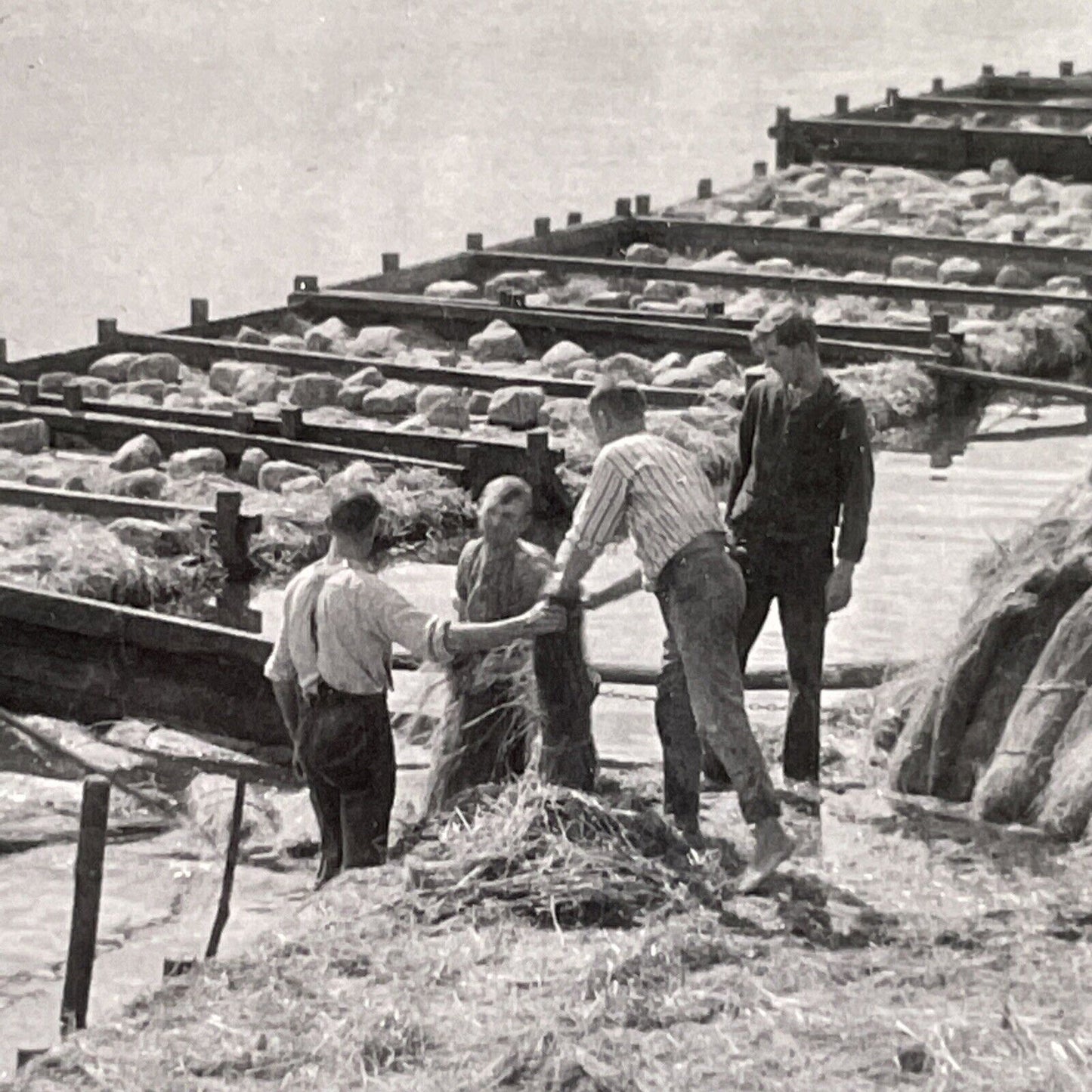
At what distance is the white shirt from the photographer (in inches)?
322

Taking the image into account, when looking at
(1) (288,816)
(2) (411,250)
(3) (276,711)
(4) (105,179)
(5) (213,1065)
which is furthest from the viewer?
(4) (105,179)

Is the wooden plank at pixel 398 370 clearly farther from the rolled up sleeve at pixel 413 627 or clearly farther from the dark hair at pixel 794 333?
the rolled up sleeve at pixel 413 627

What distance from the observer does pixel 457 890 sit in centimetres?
812

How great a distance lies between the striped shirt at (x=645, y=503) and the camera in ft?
26.5

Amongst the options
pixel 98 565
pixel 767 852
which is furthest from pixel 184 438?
pixel 767 852

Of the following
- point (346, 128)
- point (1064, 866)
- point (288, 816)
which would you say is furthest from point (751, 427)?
point (346, 128)

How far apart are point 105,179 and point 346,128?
30.8 feet

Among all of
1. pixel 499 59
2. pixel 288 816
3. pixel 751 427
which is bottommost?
pixel 288 816

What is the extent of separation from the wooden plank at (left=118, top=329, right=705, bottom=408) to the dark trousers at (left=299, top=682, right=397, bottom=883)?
10198mm

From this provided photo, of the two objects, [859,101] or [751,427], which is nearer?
[751,427]

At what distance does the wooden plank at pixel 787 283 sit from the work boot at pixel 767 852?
1300cm

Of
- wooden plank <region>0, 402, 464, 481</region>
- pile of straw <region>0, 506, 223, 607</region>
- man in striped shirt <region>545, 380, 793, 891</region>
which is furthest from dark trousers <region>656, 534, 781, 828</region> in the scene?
wooden plank <region>0, 402, 464, 481</region>

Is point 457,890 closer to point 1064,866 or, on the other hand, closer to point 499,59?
point 1064,866

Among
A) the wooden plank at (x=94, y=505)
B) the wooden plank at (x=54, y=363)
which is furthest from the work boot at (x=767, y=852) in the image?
the wooden plank at (x=54, y=363)
